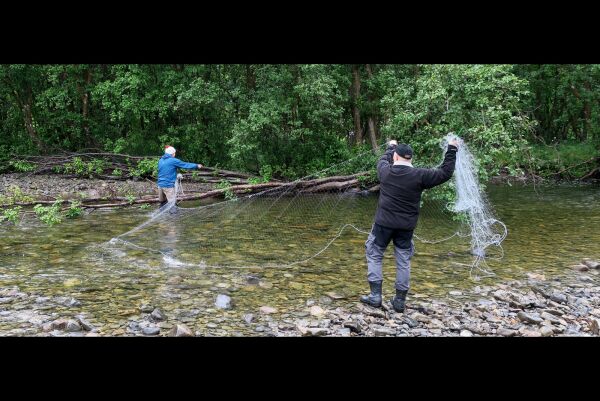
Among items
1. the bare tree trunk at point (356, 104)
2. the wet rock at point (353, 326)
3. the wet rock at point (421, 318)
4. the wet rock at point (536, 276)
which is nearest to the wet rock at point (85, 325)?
the wet rock at point (353, 326)

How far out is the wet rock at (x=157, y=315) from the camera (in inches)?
220

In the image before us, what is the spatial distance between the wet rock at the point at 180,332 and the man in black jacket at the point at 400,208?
228 cm

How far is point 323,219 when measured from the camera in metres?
12.1

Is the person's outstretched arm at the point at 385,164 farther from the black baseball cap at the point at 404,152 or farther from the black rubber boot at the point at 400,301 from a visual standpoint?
the black rubber boot at the point at 400,301

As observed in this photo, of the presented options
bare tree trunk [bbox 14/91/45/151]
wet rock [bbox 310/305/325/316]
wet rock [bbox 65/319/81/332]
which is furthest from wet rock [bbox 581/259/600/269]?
bare tree trunk [bbox 14/91/45/151]

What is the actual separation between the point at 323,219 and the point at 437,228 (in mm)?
2811

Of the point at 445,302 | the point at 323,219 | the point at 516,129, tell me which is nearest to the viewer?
the point at 445,302

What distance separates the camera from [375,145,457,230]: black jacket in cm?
565

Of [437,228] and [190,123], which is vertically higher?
[190,123]

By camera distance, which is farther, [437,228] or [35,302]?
[437,228]

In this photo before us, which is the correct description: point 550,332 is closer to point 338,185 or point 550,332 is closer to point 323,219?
point 323,219

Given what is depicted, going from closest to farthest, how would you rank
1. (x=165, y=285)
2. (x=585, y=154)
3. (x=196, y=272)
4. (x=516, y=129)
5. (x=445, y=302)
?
(x=445, y=302), (x=165, y=285), (x=196, y=272), (x=516, y=129), (x=585, y=154)

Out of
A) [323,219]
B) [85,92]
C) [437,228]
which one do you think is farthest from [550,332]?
[85,92]

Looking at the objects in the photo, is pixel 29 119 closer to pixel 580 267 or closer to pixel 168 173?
pixel 168 173
